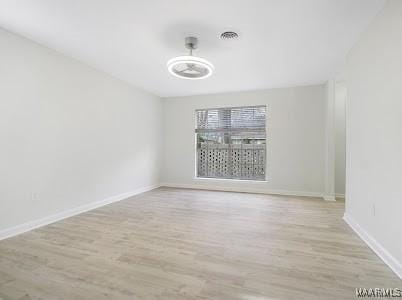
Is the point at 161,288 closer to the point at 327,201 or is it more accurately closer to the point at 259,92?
the point at 327,201

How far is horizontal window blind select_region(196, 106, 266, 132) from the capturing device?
5.23m

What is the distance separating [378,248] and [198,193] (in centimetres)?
340

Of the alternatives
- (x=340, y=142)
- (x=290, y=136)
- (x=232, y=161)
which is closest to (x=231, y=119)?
(x=232, y=161)

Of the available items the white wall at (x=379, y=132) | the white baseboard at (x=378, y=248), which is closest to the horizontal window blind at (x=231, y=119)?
the white wall at (x=379, y=132)

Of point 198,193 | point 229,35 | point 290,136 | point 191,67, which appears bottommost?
point 198,193

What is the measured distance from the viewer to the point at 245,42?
282 cm

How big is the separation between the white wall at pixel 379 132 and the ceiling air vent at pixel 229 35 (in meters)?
1.43

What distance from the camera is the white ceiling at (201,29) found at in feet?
6.96

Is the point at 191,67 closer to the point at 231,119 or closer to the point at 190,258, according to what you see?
the point at 190,258

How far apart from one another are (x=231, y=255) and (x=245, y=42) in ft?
8.32

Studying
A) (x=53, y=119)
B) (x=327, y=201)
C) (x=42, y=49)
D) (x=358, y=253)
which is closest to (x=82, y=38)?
(x=42, y=49)

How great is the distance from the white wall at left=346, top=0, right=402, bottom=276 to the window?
7.91 ft

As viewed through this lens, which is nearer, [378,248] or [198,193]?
[378,248]

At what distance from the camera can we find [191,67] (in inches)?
111
